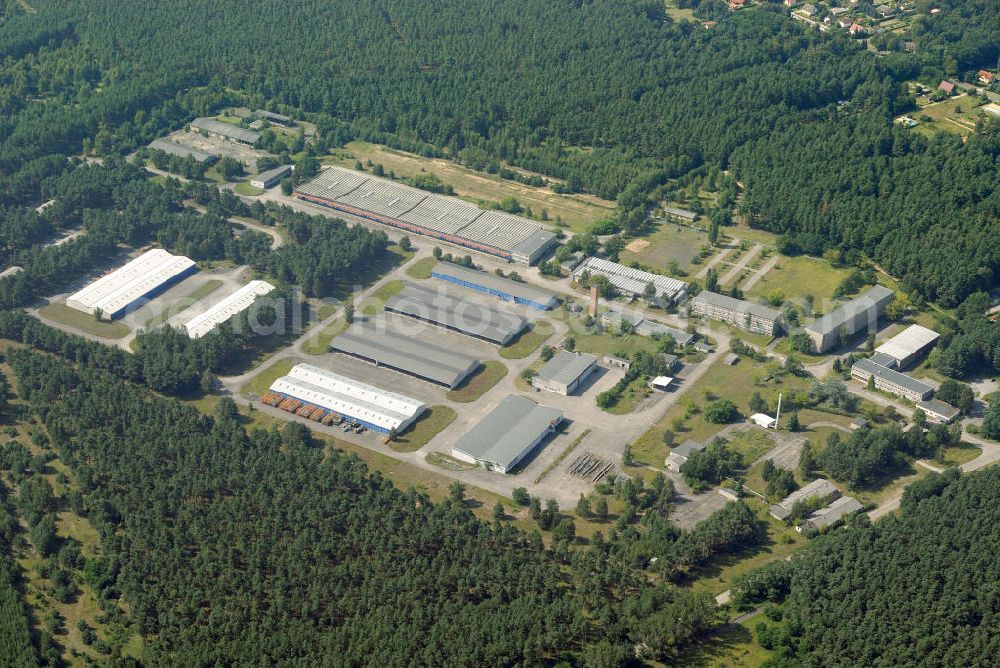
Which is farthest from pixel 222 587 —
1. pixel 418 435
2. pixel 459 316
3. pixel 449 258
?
pixel 449 258

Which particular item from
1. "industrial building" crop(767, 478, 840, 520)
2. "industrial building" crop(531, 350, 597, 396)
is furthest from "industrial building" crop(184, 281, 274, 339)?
"industrial building" crop(767, 478, 840, 520)

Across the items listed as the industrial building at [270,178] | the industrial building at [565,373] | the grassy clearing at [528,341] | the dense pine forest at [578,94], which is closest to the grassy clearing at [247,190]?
the industrial building at [270,178]

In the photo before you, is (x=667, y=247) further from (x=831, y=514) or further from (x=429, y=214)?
(x=831, y=514)

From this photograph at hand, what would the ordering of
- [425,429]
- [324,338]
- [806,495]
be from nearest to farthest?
[806,495]
[425,429]
[324,338]

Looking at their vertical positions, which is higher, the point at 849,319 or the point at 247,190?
the point at 849,319

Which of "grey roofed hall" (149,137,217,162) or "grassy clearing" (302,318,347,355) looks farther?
"grey roofed hall" (149,137,217,162)

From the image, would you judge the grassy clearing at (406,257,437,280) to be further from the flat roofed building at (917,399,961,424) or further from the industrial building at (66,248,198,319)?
the flat roofed building at (917,399,961,424)

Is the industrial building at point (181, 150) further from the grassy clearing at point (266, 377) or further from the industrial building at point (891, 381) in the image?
the industrial building at point (891, 381)

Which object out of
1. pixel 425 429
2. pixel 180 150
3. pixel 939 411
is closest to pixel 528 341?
pixel 425 429
